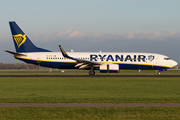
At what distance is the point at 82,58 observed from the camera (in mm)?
46062

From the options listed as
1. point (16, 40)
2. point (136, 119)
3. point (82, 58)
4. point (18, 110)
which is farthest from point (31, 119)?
point (16, 40)

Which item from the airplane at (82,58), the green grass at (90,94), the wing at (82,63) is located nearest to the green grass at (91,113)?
the green grass at (90,94)

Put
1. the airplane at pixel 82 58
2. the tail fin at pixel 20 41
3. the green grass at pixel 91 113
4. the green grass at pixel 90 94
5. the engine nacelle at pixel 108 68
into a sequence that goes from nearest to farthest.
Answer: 1. the green grass at pixel 91 113
2. the green grass at pixel 90 94
3. the engine nacelle at pixel 108 68
4. the airplane at pixel 82 58
5. the tail fin at pixel 20 41

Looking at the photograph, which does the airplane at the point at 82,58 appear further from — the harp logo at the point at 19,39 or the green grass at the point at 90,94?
the green grass at the point at 90,94

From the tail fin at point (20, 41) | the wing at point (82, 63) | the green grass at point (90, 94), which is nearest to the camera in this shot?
the green grass at point (90, 94)

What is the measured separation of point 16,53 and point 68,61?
→ 8.99m

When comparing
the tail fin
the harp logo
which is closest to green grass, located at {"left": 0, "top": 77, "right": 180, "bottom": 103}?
the tail fin

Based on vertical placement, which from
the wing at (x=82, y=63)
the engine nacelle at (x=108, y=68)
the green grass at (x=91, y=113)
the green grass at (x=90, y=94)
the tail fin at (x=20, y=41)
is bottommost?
the green grass at (x=90, y=94)

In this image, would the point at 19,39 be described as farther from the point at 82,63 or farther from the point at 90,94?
the point at 90,94

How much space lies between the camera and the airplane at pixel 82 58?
45.2m

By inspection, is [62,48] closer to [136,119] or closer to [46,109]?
[46,109]

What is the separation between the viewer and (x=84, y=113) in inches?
448

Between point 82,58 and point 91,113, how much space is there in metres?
34.8

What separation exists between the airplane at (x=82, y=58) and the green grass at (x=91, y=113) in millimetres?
31642
